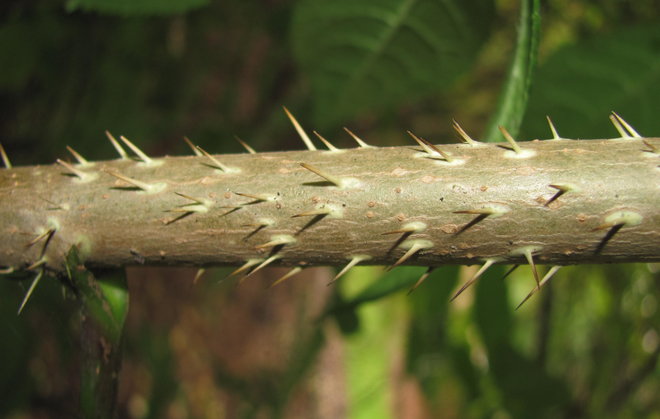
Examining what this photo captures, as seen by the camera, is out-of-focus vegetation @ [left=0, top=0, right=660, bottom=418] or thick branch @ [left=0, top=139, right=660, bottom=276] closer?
thick branch @ [left=0, top=139, right=660, bottom=276]

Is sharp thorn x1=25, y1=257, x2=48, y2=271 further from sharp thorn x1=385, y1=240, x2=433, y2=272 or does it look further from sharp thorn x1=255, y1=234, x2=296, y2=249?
sharp thorn x1=385, y1=240, x2=433, y2=272

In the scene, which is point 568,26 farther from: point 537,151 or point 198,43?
point 537,151

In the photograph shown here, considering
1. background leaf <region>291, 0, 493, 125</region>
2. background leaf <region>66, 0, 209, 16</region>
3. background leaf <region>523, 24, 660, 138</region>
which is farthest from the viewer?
background leaf <region>291, 0, 493, 125</region>

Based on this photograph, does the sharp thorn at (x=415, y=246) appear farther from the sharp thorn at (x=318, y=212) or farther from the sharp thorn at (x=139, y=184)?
the sharp thorn at (x=139, y=184)

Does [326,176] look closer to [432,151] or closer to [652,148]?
[432,151]

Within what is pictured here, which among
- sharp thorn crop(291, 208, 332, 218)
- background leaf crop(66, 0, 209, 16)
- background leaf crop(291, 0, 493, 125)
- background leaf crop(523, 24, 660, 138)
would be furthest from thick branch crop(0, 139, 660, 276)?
background leaf crop(291, 0, 493, 125)

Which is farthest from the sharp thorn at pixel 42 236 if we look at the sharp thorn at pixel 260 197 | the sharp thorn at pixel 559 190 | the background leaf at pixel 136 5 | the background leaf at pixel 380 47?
the background leaf at pixel 380 47

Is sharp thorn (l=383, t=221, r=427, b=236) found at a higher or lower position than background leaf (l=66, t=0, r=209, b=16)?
lower
